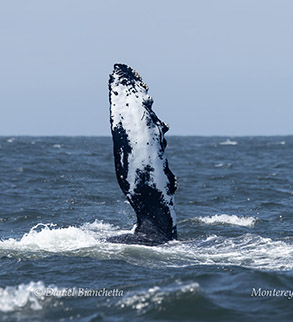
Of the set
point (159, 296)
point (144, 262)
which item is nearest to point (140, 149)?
point (144, 262)

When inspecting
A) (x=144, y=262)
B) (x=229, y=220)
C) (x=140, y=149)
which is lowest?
(x=229, y=220)

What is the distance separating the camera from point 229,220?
1473 cm

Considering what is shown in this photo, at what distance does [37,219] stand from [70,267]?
6018 mm

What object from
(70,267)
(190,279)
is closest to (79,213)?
(70,267)

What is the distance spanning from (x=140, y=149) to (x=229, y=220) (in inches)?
228

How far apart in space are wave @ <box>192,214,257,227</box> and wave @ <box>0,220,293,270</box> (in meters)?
2.35

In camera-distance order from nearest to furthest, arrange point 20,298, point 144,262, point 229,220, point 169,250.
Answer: point 20,298 < point 144,262 < point 169,250 < point 229,220

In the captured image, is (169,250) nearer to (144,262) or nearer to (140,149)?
(144,262)

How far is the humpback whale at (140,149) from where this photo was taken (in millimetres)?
9391

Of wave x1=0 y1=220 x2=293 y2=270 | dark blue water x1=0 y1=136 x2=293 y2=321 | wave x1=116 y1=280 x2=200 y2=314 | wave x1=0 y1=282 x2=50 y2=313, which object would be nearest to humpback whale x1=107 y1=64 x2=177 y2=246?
wave x1=0 y1=220 x2=293 y2=270

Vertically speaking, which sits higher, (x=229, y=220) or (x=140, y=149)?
(x=140, y=149)

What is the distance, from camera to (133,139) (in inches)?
370

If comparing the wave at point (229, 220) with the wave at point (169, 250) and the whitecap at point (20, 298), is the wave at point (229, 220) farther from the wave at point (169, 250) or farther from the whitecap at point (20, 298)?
the whitecap at point (20, 298)

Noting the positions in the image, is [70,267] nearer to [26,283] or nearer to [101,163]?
[26,283]
